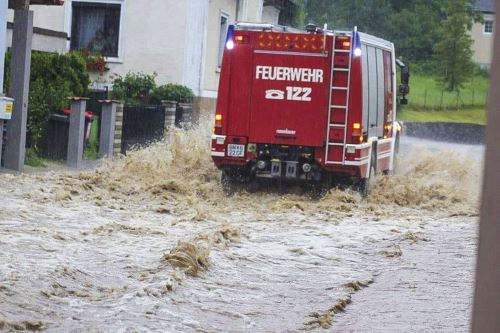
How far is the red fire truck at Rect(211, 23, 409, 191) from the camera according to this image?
17.9m

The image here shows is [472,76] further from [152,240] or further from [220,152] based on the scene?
[152,240]

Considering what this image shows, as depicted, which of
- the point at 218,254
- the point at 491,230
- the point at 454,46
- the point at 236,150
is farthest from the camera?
the point at 454,46

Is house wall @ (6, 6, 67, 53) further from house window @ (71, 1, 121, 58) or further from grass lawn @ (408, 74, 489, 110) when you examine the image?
grass lawn @ (408, 74, 489, 110)

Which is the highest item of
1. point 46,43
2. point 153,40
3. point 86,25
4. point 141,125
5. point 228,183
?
point 86,25

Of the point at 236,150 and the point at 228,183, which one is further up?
the point at 236,150

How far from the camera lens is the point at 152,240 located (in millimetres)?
12898

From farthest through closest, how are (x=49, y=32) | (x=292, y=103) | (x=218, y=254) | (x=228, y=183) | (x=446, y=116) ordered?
(x=446, y=116), (x=49, y=32), (x=228, y=183), (x=292, y=103), (x=218, y=254)

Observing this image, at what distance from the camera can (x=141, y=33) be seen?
28547 millimetres

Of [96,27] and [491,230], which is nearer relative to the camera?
[491,230]

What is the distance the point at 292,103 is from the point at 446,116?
31.3 m

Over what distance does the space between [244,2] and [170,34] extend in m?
5.48

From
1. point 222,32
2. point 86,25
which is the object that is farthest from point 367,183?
point 222,32

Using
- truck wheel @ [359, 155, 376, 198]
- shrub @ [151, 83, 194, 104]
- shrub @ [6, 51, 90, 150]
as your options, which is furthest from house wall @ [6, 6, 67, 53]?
truck wheel @ [359, 155, 376, 198]

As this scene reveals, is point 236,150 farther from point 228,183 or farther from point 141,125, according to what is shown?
point 141,125
